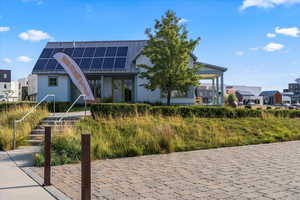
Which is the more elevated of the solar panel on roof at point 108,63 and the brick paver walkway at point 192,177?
the solar panel on roof at point 108,63

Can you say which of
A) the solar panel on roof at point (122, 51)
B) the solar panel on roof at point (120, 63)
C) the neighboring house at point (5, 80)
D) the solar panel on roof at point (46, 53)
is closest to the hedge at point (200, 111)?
the solar panel on roof at point (120, 63)

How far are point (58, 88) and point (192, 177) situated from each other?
20567 millimetres

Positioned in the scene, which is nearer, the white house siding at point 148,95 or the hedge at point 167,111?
the hedge at point 167,111

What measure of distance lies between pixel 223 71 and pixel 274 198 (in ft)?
63.2

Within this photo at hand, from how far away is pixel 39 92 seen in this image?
24.0 metres

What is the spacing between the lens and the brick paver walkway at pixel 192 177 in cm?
470

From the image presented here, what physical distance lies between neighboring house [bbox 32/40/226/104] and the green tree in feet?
10.4

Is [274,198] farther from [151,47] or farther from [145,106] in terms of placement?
[151,47]

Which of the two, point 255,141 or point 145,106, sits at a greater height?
point 145,106

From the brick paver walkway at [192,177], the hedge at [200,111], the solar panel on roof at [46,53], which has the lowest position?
the brick paver walkway at [192,177]

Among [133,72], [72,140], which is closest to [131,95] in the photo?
[133,72]

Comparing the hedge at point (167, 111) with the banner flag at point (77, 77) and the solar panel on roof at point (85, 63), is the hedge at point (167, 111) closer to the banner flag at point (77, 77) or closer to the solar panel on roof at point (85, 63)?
the banner flag at point (77, 77)

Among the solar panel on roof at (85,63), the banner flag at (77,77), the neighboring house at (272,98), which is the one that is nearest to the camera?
the banner flag at (77,77)

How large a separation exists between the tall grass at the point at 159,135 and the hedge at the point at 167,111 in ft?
2.45
